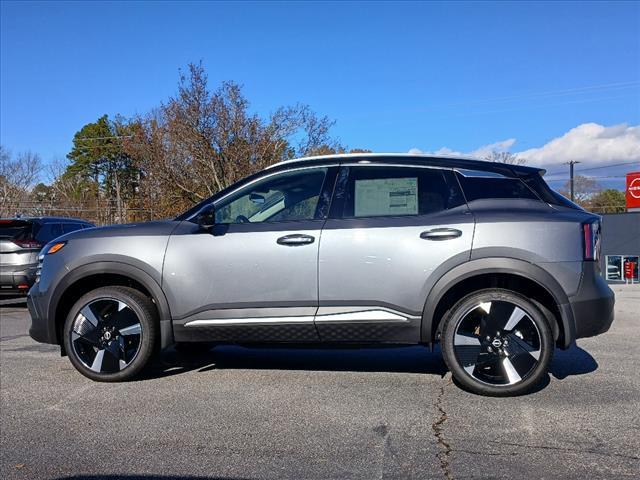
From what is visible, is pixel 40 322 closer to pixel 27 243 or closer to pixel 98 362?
pixel 98 362

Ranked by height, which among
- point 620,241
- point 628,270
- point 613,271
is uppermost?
point 620,241

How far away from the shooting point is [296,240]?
16.1 feet

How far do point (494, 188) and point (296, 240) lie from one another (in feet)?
5.34

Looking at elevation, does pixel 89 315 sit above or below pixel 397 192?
below

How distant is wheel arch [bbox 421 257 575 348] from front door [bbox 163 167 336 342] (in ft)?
3.01

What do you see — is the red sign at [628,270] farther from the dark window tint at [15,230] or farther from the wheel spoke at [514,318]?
the wheel spoke at [514,318]

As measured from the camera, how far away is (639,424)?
13.5 feet

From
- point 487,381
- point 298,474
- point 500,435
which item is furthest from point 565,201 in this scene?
point 298,474

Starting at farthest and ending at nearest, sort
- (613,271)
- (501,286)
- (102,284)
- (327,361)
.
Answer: (613,271) → (327,361) → (102,284) → (501,286)

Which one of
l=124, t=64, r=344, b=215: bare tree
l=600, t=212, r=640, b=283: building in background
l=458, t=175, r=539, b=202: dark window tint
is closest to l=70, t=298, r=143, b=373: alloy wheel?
l=458, t=175, r=539, b=202: dark window tint

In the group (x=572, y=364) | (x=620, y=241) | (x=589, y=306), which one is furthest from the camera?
(x=620, y=241)

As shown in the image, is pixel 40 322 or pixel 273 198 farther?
pixel 40 322

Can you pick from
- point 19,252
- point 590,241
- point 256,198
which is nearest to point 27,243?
point 19,252

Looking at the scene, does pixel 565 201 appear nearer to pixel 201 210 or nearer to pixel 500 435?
pixel 500 435
